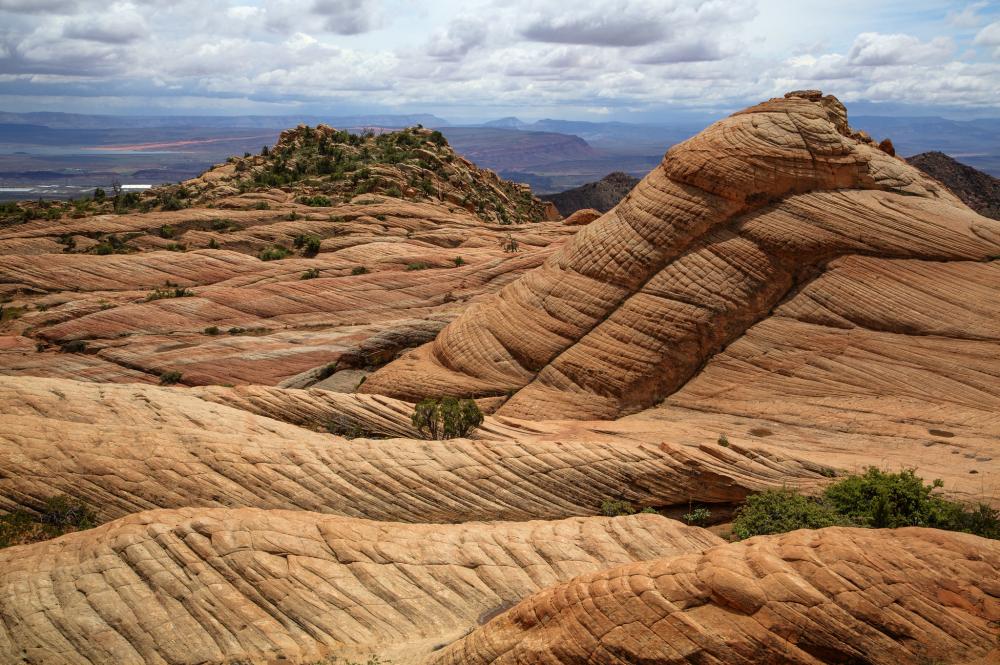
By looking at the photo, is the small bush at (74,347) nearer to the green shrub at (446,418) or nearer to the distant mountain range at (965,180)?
the green shrub at (446,418)

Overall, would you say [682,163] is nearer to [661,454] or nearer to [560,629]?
[661,454]

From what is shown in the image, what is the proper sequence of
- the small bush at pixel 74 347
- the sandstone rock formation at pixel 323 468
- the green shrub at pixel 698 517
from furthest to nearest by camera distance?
the small bush at pixel 74 347
the green shrub at pixel 698 517
the sandstone rock formation at pixel 323 468

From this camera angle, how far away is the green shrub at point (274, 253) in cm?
5122

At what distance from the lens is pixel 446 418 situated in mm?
26391

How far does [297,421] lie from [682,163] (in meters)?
18.8

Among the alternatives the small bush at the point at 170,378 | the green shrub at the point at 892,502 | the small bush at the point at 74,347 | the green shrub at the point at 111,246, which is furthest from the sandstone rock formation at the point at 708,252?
the green shrub at the point at 111,246

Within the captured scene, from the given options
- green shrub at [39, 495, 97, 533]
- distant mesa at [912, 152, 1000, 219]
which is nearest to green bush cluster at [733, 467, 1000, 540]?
green shrub at [39, 495, 97, 533]

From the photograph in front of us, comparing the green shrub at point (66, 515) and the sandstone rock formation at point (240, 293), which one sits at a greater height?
the sandstone rock formation at point (240, 293)

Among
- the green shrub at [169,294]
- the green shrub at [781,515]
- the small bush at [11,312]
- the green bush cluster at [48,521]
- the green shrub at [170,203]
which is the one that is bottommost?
the green shrub at [781,515]

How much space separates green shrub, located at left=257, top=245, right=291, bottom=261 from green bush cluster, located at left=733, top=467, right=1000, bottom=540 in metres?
38.0

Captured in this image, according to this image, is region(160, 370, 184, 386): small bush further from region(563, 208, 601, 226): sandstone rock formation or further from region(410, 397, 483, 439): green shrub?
region(563, 208, 601, 226): sandstone rock formation

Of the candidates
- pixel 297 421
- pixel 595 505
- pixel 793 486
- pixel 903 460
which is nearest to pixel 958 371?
pixel 903 460

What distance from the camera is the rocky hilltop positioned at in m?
12.2

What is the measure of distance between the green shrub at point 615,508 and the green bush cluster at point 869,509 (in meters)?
3.13
